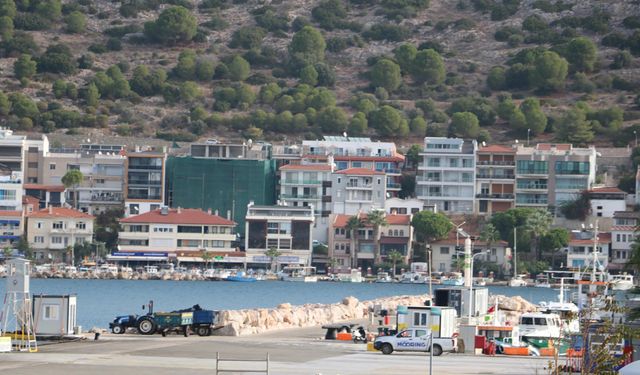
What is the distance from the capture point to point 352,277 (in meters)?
130

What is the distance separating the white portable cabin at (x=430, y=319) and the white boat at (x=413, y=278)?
7649 cm

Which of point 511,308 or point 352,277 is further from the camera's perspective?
point 352,277

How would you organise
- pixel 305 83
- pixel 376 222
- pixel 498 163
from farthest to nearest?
pixel 305 83, pixel 498 163, pixel 376 222

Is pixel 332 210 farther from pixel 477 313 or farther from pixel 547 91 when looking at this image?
pixel 477 313

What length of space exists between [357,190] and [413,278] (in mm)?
14897

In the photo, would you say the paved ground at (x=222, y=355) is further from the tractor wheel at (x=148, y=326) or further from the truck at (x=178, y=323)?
the tractor wheel at (x=148, y=326)

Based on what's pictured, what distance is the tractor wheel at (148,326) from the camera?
171ft

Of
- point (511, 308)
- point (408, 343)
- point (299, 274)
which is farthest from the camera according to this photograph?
point (299, 274)

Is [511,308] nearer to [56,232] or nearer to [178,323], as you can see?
[178,323]

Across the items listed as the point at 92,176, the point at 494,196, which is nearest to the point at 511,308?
the point at 494,196

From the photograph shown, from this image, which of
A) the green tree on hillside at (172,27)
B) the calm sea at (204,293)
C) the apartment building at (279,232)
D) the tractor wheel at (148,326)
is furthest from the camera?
the green tree on hillside at (172,27)

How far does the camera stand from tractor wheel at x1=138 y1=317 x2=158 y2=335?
5204cm

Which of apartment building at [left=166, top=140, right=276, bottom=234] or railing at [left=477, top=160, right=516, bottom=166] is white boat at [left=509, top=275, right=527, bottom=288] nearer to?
railing at [left=477, top=160, right=516, bottom=166]

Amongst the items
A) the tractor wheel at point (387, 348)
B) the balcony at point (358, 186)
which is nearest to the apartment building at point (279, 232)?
the balcony at point (358, 186)
